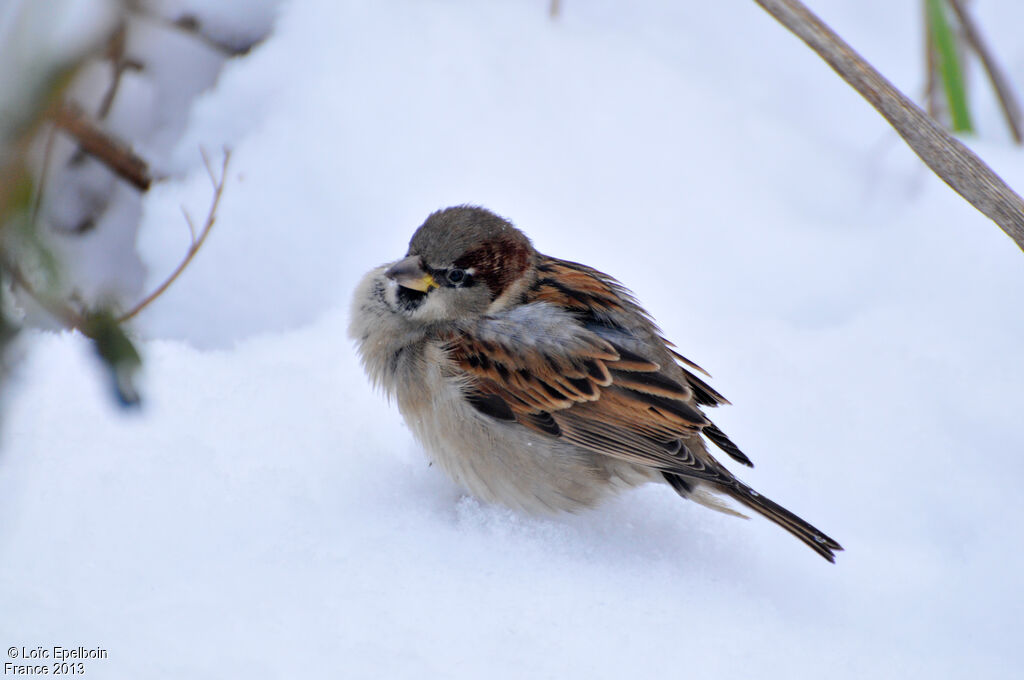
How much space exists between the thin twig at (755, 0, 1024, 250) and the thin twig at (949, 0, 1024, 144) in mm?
1947

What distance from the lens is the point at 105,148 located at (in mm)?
2932

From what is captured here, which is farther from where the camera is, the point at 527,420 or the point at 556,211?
the point at 556,211

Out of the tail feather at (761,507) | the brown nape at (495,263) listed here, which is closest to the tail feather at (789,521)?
the tail feather at (761,507)

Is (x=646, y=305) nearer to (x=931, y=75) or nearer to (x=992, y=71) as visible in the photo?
(x=931, y=75)

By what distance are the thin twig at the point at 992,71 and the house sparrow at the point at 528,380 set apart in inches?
93.1

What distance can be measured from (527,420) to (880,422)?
1.18 meters

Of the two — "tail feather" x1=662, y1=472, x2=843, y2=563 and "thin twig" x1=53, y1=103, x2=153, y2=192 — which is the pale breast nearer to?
"tail feather" x1=662, y1=472, x2=843, y2=563

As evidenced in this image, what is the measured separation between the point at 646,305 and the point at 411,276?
3.47 ft

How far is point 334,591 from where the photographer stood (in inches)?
81.2

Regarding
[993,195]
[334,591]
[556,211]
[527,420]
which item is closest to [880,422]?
[993,195]

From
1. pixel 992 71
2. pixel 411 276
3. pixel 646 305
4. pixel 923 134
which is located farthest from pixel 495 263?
pixel 992 71

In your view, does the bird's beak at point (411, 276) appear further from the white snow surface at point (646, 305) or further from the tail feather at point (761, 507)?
the tail feather at point (761, 507)

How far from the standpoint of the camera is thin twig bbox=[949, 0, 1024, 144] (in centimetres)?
414

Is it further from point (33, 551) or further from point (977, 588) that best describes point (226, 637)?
point (977, 588)
